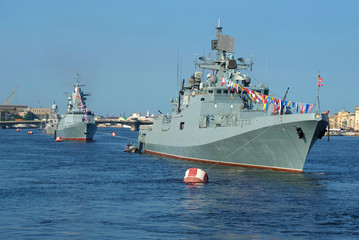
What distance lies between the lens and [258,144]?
1313 inches

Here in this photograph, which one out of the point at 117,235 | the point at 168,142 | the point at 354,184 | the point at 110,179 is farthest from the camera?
the point at 168,142

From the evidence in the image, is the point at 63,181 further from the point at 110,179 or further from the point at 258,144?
the point at 258,144

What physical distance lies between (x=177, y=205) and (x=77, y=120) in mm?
74704

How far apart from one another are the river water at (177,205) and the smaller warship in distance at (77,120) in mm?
55530

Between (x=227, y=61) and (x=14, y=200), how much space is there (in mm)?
25061

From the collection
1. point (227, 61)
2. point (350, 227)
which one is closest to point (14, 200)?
point (350, 227)

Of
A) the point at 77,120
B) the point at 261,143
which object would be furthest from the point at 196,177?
the point at 77,120

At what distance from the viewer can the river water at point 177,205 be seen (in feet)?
58.4

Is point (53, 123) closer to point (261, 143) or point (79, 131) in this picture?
point (79, 131)

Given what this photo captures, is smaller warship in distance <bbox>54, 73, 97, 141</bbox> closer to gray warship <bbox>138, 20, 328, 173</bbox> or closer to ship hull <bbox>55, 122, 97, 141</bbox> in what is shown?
ship hull <bbox>55, 122, 97, 141</bbox>

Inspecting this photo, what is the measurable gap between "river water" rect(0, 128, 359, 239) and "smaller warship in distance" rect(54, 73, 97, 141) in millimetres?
55530

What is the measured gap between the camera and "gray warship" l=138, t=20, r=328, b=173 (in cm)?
3155

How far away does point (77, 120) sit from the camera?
94625 millimetres

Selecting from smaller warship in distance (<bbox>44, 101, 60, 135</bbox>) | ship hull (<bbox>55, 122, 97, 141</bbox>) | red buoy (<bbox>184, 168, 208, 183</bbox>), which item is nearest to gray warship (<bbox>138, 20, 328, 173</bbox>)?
red buoy (<bbox>184, 168, 208, 183</bbox>)
